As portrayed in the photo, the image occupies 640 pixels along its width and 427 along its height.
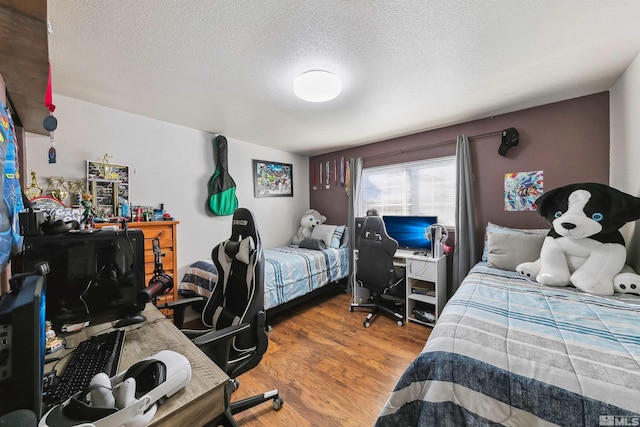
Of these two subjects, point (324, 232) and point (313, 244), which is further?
point (324, 232)

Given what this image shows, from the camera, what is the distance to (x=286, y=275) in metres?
2.75

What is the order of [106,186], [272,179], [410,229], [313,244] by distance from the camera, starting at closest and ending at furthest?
[106,186] < [410,229] < [313,244] < [272,179]

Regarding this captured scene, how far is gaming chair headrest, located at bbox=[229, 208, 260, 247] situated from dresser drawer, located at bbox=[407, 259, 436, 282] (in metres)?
1.89

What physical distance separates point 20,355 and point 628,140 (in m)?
3.30

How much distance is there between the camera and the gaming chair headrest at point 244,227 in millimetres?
1504

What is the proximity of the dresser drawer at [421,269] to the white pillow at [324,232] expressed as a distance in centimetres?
132

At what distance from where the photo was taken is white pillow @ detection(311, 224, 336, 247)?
372cm

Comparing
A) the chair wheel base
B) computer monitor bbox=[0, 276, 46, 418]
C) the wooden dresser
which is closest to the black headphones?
computer monitor bbox=[0, 276, 46, 418]

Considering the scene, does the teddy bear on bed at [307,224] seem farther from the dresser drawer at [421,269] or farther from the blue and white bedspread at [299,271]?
the dresser drawer at [421,269]

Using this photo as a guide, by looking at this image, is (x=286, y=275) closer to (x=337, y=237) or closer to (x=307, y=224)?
(x=337, y=237)

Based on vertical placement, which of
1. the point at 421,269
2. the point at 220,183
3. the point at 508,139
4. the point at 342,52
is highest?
the point at 342,52

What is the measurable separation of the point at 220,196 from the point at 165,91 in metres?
1.37

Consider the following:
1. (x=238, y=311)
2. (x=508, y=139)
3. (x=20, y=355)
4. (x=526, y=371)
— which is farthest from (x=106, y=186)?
(x=508, y=139)

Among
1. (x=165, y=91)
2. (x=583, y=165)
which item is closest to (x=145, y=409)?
(x=165, y=91)
